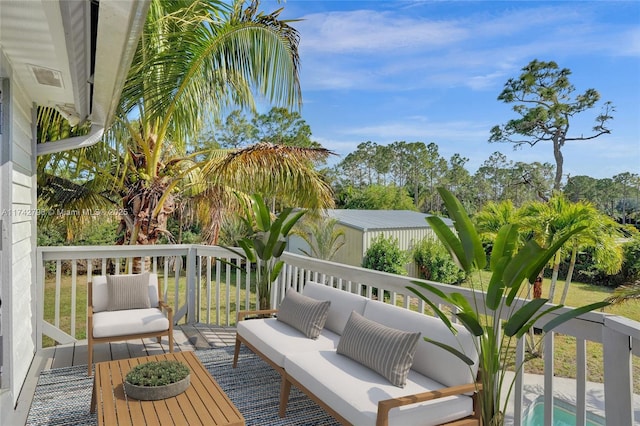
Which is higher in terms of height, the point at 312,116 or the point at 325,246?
the point at 312,116

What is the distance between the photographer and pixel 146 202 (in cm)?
637

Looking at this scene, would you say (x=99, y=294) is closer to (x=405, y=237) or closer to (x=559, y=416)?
(x=559, y=416)

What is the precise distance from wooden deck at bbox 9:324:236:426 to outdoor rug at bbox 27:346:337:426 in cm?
17

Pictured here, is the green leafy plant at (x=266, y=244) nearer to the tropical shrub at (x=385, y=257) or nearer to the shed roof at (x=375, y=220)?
the shed roof at (x=375, y=220)

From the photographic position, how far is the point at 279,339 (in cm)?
366

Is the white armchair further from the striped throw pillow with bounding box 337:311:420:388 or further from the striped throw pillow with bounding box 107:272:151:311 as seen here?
the striped throw pillow with bounding box 337:311:420:388

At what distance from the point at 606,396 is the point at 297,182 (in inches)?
202

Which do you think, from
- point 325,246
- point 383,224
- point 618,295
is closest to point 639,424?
point 618,295

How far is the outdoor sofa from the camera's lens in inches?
97.2

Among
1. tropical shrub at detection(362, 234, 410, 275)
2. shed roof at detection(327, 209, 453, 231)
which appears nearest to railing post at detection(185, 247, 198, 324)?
shed roof at detection(327, 209, 453, 231)

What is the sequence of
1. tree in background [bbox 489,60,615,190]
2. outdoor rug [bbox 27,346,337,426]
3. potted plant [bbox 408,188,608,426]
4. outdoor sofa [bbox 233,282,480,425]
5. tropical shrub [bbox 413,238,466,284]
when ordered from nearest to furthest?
1. potted plant [bbox 408,188,608,426]
2. outdoor sofa [bbox 233,282,480,425]
3. outdoor rug [bbox 27,346,337,426]
4. tropical shrub [bbox 413,238,466,284]
5. tree in background [bbox 489,60,615,190]

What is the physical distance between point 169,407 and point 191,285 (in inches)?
126

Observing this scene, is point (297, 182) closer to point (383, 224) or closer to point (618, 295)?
point (618, 295)

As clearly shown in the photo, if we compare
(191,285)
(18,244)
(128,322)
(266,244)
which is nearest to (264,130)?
(191,285)
